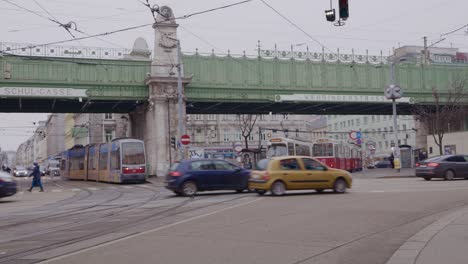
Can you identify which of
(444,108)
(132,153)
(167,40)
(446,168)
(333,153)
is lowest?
(446,168)

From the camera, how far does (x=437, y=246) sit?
855 cm

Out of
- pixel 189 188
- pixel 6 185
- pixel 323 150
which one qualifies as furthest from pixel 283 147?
pixel 6 185

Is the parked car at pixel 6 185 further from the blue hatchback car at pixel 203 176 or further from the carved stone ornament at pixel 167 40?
the carved stone ornament at pixel 167 40

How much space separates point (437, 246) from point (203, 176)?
1308 centimetres

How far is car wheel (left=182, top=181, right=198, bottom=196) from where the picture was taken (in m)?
20.7

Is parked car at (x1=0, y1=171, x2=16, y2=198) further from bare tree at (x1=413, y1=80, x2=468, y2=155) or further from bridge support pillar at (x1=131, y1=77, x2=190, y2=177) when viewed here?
bare tree at (x1=413, y1=80, x2=468, y2=155)

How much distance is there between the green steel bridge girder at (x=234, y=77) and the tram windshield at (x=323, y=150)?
447 cm

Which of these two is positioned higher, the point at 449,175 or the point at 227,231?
the point at 449,175

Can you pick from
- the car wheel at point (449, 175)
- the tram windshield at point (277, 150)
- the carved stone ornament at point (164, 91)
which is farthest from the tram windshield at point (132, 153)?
the car wheel at point (449, 175)

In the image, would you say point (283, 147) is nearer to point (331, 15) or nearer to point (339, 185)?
point (339, 185)

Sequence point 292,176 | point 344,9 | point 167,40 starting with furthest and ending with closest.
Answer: point 167,40 < point 292,176 < point 344,9

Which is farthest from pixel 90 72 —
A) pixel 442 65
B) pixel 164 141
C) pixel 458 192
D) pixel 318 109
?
pixel 442 65

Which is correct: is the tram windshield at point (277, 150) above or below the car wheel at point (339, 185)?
above

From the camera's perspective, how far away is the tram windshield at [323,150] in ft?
148
